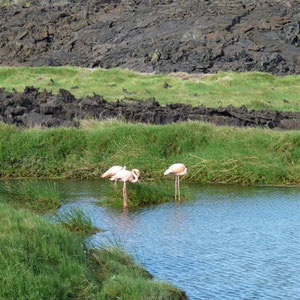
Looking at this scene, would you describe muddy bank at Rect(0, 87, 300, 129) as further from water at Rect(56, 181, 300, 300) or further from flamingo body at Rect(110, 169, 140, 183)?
flamingo body at Rect(110, 169, 140, 183)

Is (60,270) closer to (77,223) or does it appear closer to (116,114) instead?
(77,223)

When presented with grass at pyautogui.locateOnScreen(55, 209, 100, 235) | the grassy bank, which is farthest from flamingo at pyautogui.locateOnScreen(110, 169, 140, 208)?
the grassy bank

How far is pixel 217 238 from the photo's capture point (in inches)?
479

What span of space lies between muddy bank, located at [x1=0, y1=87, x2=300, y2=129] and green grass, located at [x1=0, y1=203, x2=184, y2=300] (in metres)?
12.2

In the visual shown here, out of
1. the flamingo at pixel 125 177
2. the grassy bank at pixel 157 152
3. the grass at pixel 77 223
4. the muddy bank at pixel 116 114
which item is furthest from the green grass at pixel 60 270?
the muddy bank at pixel 116 114

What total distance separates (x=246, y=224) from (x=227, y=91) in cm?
2244

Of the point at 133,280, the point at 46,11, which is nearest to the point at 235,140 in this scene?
the point at 133,280

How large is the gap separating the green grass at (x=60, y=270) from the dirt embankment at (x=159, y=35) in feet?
120

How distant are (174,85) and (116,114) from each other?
42.9ft

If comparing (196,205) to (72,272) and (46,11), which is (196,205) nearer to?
(72,272)

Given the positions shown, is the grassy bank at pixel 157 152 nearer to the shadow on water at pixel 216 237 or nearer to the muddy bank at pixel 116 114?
the shadow on water at pixel 216 237

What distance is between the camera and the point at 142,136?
18.7 m

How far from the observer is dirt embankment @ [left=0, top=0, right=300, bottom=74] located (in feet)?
156

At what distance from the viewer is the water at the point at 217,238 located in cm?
983
